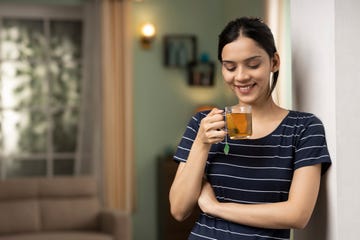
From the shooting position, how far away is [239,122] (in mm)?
1570

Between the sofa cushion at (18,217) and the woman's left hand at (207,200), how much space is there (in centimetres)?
343

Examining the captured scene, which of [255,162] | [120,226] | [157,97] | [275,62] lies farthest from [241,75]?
[157,97]

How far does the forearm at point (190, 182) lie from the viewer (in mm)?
1615

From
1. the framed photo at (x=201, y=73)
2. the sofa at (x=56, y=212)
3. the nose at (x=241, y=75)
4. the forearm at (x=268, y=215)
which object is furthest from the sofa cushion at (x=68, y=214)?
the nose at (x=241, y=75)

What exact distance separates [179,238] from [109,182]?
84 cm

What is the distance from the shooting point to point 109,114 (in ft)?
17.9

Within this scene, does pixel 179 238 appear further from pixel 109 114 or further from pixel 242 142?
pixel 242 142

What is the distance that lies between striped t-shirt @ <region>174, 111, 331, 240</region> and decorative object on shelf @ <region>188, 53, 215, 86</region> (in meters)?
4.06

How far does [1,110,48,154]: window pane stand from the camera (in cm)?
542

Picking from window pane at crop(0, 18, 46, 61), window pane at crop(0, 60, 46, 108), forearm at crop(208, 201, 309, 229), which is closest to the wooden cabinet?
window pane at crop(0, 60, 46, 108)

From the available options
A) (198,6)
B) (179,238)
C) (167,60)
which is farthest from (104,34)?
(179,238)

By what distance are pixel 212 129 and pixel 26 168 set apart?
4.25 metres

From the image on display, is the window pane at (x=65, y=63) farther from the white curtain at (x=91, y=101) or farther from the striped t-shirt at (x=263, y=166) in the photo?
the striped t-shirt at (x=263, y=166)

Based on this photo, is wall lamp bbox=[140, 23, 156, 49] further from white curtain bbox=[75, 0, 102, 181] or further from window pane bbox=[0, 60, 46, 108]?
window pane bbox=[0, 60, 46, 108]
